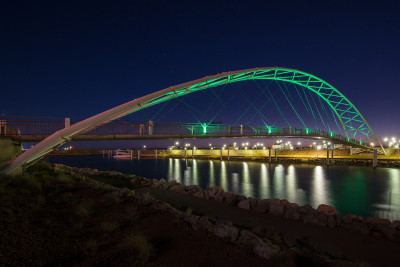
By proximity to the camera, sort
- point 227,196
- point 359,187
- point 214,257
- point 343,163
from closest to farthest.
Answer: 1. point 214,257
2. point 227,196
3. point 359,187
4. point 343,163

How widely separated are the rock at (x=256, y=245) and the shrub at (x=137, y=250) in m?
2.33

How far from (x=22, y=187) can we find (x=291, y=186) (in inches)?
1043

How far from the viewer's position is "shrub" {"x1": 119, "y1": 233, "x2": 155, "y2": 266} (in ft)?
15.6

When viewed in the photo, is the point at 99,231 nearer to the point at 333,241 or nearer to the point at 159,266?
the point at 159,266

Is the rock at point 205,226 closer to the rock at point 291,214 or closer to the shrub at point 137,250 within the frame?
the shrub at point 137,250

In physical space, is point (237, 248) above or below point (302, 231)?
above

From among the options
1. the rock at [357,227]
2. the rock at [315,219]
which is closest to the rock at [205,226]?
the rock at [315,219]

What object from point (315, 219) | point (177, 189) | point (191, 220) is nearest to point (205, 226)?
point (191, 220)

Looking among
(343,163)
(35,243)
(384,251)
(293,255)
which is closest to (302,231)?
(384,251)

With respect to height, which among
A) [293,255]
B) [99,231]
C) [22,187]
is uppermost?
[22,187]

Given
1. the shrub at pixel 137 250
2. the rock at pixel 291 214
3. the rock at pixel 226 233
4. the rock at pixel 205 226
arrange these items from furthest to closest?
the rock at pixel 291 214, the rock at pixel 205 226, the rock at pixel 226 233, the shrub at pixel 137 250

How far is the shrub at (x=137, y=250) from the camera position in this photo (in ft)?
15.6

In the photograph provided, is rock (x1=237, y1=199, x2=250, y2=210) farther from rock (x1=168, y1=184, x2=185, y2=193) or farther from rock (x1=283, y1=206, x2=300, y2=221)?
rock (x1=168, y1=184, x2=185, y2=193)

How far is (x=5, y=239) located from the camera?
539 centimetres
